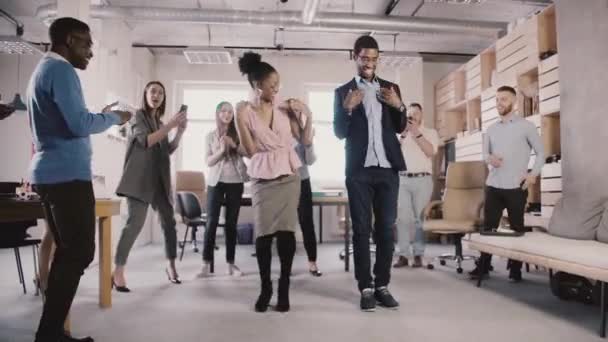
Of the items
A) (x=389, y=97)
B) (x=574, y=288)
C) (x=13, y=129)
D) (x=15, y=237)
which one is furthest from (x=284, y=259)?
(x=13, y=129)

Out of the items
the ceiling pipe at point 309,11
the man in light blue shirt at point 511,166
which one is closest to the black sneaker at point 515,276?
the man in light blue shirt at point 511,166

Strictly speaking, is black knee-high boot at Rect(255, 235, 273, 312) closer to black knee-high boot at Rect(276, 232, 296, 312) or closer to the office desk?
black knee-high boot at Rect(276, 232, 296, 312)

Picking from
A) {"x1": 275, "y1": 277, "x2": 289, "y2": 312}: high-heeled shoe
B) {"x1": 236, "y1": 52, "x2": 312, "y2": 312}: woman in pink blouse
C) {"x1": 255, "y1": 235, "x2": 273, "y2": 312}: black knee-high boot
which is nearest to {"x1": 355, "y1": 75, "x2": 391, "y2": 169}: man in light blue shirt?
{"x1": 236, "y1": 52, "x2": 312, "y2": 312}: woman in pink blouse

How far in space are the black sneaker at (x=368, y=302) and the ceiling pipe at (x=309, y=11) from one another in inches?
142

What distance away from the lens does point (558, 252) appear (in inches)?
94.5

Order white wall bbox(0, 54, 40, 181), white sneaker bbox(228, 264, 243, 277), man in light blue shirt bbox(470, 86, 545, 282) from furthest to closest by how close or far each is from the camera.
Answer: white wall bbox(0, 54, 40, 181)
white sneaker bbox(228, 264, 243, 277)
man in light blue shirt bbox(470, 86, 545, 282)

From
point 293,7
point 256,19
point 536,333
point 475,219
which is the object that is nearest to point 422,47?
point 293,7

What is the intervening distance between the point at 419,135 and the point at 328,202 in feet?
3.48

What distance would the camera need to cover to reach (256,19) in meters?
5.55

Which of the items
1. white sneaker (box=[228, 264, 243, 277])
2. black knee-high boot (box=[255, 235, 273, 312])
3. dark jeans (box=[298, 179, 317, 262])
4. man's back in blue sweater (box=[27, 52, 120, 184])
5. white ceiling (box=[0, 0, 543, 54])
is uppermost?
white ceiling (box=[0, 0, 543, 54])

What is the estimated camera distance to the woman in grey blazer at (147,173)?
120 inches

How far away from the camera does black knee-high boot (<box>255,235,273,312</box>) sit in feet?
8.28

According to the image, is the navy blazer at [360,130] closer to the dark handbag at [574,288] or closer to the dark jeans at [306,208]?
the dark jeans at [306,208]

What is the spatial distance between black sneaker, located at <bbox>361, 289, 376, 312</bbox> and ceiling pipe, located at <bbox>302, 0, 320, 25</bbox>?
361 centimetres
